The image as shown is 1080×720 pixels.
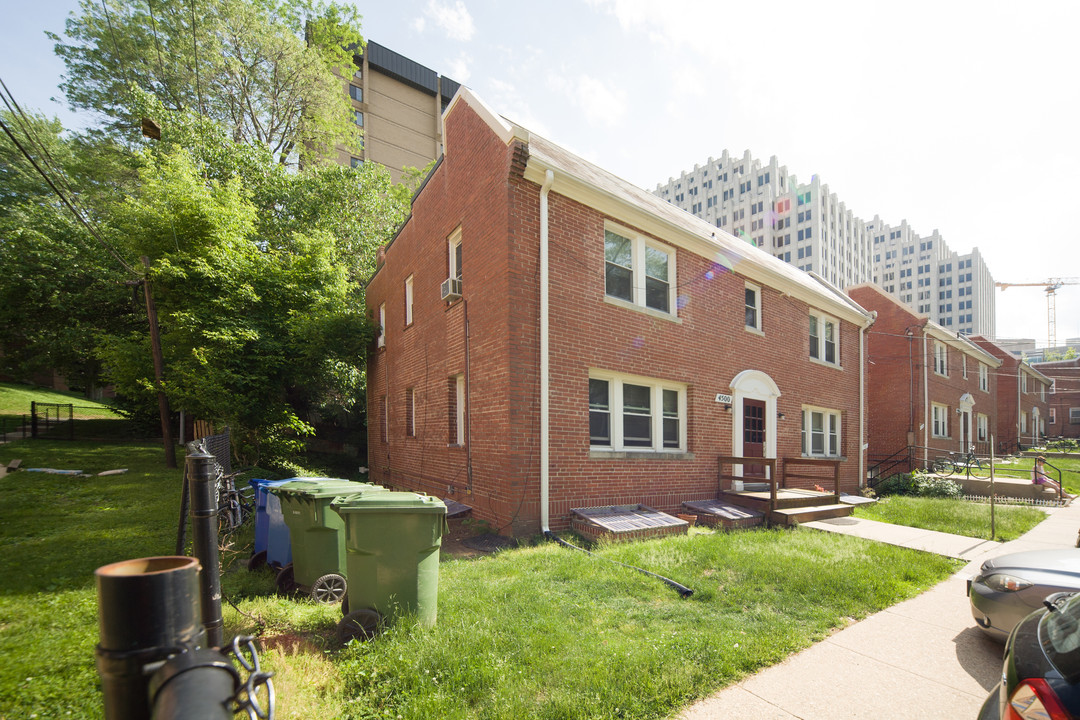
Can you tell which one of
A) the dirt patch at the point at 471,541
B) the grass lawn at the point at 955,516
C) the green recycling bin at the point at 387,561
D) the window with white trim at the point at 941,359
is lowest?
the grass lawn at the point at 955,516

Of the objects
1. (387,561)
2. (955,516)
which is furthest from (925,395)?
(387,561)

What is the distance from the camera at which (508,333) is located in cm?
820

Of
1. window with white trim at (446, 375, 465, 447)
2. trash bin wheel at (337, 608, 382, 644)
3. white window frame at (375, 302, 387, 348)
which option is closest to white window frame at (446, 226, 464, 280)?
window with white trim at (446, 375, 465, 447)

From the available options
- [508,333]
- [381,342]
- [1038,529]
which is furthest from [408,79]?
[1038,529]

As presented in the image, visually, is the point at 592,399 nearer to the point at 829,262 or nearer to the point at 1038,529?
the point at 1038,529

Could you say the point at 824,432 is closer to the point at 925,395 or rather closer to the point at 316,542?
the point at 925,395

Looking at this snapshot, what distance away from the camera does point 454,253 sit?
11.3m

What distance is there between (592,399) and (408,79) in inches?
1724

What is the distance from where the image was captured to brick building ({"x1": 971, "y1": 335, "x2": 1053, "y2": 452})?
113 feet

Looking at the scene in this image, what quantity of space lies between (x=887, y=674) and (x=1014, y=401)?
152 feet

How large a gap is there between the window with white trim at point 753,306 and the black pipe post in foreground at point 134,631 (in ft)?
42.9

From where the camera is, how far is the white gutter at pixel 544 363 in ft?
26.9

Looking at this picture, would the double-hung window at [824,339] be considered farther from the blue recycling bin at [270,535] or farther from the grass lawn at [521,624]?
the blue recycling bin at [270,535]

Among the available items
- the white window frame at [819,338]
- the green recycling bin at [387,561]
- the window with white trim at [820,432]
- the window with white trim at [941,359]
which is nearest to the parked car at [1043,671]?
the green recycling bin at [387,561]
